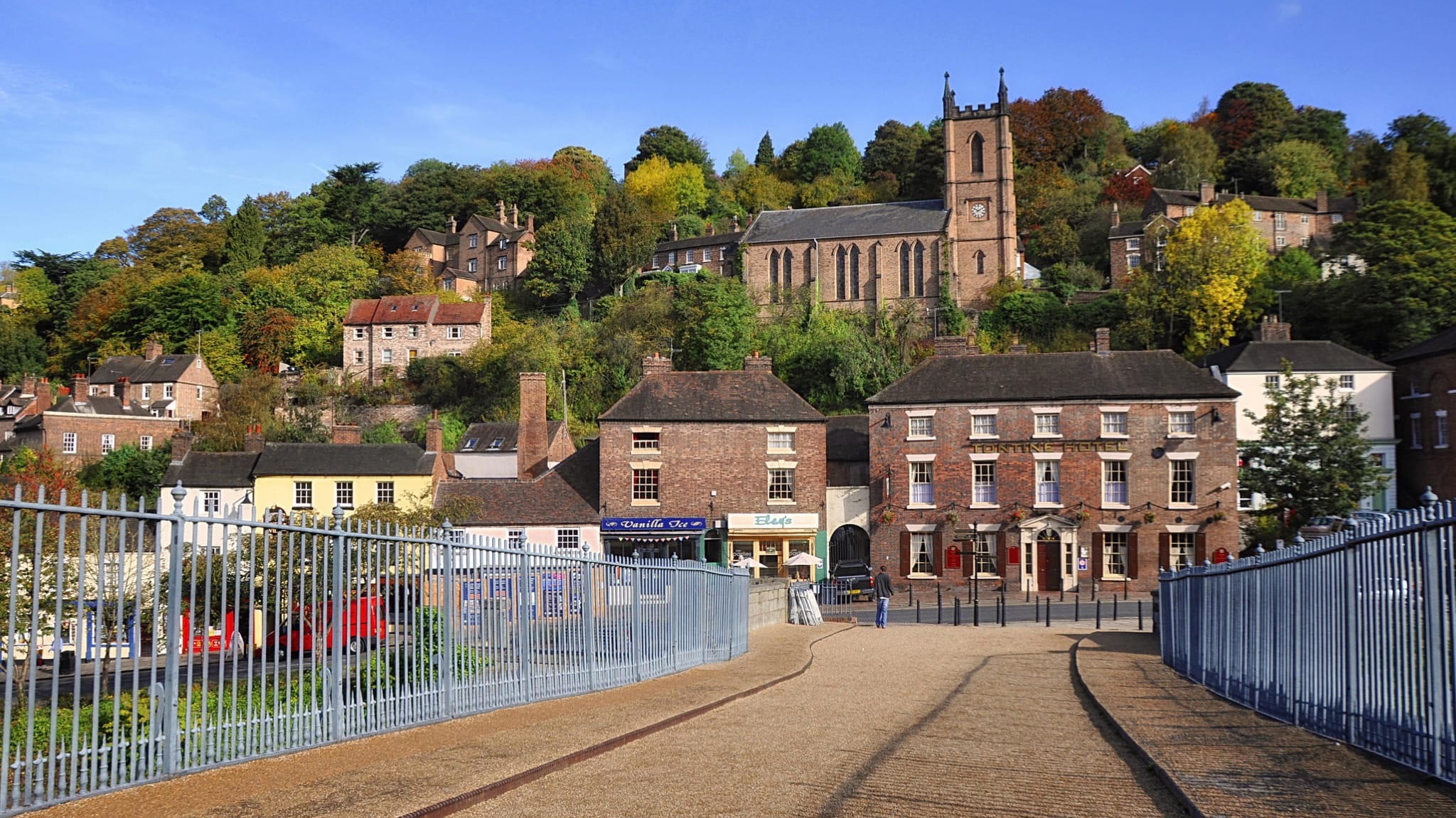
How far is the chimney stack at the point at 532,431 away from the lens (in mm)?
47344

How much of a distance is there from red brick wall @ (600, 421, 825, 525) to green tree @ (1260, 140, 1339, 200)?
5835cm

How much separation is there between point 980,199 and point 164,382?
173 feet

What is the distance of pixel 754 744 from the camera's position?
10.2 m

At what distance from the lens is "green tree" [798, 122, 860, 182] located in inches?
4572

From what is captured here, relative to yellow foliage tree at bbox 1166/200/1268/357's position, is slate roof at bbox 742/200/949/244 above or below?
above

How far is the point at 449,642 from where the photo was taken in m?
11.0

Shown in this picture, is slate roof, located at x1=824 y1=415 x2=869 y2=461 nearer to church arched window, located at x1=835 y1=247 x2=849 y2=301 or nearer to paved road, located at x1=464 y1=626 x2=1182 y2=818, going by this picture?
paved road, located at x1=464 y1=626 x2=1182 y2=818

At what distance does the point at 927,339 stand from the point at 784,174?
5256 cm

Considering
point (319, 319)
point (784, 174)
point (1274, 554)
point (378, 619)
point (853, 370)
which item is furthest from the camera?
point (784, 174)

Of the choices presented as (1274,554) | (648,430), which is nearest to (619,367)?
(648,430)

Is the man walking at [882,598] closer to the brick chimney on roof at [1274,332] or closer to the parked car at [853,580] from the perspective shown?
the parked car at [853,580]

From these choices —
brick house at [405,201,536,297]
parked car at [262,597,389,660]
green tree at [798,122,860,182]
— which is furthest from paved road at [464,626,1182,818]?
green tree at [798,122,860,182]

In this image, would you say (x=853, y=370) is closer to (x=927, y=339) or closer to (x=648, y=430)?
(x=927, y=339)

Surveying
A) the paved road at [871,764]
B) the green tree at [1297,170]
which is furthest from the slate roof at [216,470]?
the green tree at [1297,170]
